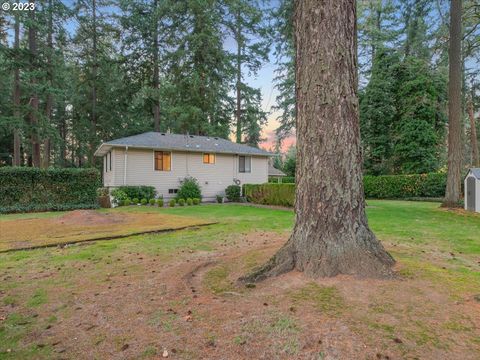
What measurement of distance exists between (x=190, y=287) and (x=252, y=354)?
1.45 metres

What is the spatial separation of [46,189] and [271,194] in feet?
33.1

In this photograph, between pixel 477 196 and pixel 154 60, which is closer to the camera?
pixel 477 196

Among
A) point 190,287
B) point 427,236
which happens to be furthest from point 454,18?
point 190,287

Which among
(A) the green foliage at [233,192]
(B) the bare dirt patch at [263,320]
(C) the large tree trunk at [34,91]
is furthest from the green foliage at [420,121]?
(C) the large tree trunk at [34,91]

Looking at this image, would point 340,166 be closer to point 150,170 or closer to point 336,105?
point 336,105

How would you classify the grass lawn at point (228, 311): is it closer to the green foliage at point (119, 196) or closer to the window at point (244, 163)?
the green foliage at point (119, 196)

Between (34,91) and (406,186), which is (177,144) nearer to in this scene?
(34,91)

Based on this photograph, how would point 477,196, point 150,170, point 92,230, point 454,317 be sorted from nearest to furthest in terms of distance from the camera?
point 454,317 → point 92,230 → point 477,196 → point 150,170

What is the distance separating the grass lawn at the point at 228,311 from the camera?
2.17 meters

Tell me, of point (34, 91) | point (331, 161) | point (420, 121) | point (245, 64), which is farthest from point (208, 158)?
point (331, 161)

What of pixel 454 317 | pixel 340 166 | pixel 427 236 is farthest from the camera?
pixel 427 236

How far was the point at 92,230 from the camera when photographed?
25.8 feet

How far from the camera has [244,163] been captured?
20344mm

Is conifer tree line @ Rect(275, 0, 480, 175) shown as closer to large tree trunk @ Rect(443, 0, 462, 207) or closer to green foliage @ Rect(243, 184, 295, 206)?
large tree trunk @ Rect(443, 0, 462, 207)
